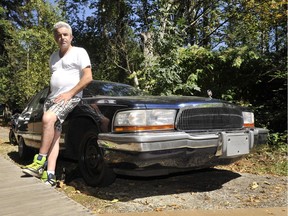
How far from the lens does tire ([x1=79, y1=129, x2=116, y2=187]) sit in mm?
4094

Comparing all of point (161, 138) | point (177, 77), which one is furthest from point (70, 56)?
point (177, 77)

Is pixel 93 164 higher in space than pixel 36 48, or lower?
lower

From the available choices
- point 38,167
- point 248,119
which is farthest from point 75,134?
point 248,119

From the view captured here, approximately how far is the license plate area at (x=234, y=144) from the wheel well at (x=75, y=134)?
1.64 m

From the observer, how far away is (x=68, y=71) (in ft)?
13.2

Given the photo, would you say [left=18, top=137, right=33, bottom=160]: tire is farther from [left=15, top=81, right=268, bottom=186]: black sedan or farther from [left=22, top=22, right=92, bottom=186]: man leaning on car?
[left=22, top=22, right=92, bottom=186]: man leaning on car

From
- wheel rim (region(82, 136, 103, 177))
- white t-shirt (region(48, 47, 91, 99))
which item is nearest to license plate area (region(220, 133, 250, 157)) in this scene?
wheel rim (region(82, 136, 103, 177))

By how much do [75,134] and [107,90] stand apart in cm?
87

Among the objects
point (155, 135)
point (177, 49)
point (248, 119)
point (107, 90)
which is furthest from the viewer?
point (177, 49)

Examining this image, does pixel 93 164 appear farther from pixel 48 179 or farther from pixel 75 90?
pixel 75 90

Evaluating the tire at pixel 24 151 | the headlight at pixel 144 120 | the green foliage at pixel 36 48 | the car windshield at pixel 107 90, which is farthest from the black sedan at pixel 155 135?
the green foliage at pixel 36 48

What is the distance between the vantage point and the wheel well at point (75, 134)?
4.48 m

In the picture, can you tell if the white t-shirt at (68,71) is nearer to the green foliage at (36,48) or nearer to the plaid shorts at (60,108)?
the plaid shorts at (60,108)

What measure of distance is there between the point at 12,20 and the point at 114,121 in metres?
25.7
